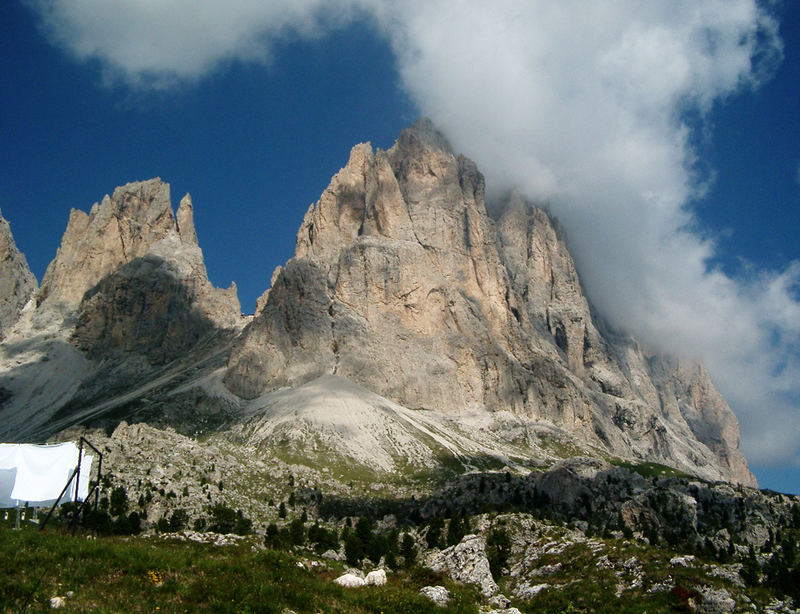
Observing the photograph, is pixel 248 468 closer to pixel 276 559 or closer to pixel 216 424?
pixel 216 424

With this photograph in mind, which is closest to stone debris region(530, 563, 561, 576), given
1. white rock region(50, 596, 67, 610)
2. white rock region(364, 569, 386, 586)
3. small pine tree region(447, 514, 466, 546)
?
white rock region(364, 569, 386, 586)

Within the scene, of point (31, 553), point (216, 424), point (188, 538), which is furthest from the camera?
point (216, 424)

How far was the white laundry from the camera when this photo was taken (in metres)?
31.2

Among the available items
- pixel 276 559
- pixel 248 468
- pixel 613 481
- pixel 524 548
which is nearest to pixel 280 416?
pixel 248 468

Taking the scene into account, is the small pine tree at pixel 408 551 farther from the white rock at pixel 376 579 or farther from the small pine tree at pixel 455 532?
the white rock at pixel 376 579

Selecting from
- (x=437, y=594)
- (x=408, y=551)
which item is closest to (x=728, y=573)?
(x=437, y=594)

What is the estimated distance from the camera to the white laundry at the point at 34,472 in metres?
31.2

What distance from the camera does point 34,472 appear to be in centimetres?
3206

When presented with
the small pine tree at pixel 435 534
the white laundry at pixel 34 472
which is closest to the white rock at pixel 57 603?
the white laundry at pixel 34 472

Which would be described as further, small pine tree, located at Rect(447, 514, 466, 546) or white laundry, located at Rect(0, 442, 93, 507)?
small pine tree, located at Rect(447, 514, 466, 546)

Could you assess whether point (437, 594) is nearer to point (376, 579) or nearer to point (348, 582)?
point (376, 579)

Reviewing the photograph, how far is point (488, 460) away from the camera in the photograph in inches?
7515

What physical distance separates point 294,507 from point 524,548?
63.1 metres

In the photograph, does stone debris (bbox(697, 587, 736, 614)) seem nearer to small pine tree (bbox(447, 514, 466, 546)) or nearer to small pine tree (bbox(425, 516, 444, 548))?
small pine tree (bbox(447, 514, 466, 546))
